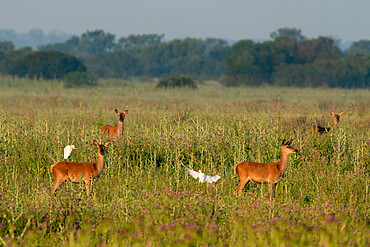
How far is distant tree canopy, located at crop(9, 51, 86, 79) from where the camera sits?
159ft

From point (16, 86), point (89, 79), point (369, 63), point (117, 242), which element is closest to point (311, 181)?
point (117, 242)

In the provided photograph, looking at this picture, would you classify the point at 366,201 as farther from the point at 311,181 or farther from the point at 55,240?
the point at 55,240

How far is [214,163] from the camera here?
9.47 metres

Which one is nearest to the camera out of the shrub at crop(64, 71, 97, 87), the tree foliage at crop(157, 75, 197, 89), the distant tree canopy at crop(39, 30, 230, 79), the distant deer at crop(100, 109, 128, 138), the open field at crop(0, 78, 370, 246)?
the open field at crop(0, 78, 370, 246)

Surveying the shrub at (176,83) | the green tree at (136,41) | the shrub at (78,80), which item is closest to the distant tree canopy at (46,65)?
the shrub at (78,80)

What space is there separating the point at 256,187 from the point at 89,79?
35.0m

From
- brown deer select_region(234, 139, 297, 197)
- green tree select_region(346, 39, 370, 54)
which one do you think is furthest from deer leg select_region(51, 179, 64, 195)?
green tree select_region(346, 39, 370, 54)

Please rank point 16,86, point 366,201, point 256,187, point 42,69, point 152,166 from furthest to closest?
point 42,69, point 16,86, point 152,166, point 256,187, point 366,201

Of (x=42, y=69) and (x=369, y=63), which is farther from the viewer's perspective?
(x=369, y=63)

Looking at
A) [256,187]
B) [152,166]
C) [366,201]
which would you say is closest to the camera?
[366,201]

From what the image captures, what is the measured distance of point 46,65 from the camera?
4906 cm

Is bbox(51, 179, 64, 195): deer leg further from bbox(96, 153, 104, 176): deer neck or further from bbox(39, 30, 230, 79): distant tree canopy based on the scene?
bbox(39, 30, 230, 79): distant tree canopy

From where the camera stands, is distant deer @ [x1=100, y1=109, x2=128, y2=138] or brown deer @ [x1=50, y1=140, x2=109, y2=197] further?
distant deer @ [x1=100, y1=109, x2=128, y2=138]

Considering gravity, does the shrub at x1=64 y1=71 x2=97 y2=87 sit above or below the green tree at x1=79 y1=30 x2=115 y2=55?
below
